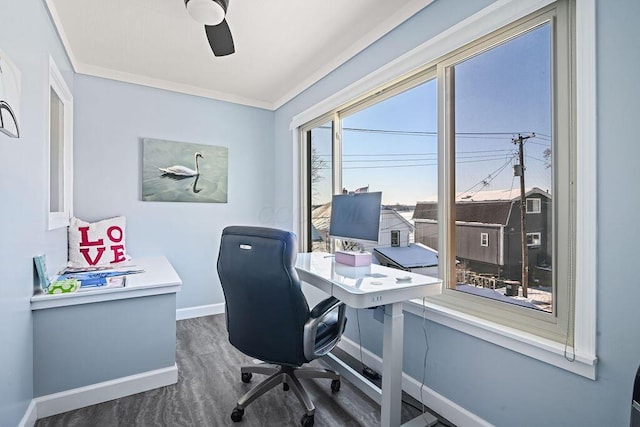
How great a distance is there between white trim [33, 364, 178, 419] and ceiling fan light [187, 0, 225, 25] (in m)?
2.21

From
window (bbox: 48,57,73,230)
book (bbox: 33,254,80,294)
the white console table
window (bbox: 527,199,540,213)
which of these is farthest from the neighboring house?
window (bbox: 48,57,73,230)

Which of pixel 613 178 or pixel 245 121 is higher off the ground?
pixel 245 121

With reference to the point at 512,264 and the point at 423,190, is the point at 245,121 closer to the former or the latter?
the point at 423,190

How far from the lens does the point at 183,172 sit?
3352 millimetres

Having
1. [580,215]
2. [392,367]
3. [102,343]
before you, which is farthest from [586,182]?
[102,343]

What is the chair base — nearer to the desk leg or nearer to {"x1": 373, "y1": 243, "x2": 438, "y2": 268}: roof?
the desk leg

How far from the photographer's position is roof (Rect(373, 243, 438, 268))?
202 centimetres

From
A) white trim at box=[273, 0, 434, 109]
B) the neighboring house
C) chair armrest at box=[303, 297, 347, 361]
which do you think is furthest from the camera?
white trim at box=[273, 0, 434, 109]

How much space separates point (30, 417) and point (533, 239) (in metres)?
2.75

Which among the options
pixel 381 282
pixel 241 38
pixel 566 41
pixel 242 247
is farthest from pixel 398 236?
pixel 241 38

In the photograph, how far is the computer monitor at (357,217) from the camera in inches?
75.2

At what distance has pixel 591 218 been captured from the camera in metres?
1.22

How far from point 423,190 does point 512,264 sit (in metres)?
0.70

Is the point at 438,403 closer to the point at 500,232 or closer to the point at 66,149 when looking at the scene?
the point at 500,232
